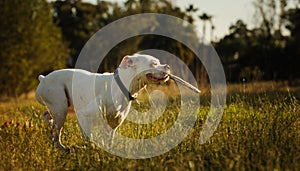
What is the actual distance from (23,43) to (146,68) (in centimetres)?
1998

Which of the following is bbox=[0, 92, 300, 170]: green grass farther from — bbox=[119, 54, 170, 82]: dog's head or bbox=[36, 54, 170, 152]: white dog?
bbox=[119, 54, 170, 82]: dog's head

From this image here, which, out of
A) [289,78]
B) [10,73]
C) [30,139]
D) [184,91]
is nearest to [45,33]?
[10,73]

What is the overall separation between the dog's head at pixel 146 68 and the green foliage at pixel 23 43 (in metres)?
17.5

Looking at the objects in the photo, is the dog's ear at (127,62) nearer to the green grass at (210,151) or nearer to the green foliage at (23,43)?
the green grass at (210,151)

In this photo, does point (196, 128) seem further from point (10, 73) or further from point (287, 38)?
point (287, 38)

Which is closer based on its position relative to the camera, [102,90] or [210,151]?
[210,151]

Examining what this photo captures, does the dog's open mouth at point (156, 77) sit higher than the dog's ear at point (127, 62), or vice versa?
the dog's ear at point (127, 62)

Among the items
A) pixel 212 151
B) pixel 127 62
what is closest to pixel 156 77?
pixel 127 62

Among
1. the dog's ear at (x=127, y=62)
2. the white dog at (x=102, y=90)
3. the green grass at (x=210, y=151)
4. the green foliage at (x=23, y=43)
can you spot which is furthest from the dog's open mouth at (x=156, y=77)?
the green foliage at (x=23, y=43)

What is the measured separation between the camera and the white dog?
20.4ft

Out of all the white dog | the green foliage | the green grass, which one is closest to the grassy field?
the green grass

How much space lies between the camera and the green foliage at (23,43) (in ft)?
79.0

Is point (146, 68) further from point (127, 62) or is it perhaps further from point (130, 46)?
point (130, 46)

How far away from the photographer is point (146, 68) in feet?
20.4
